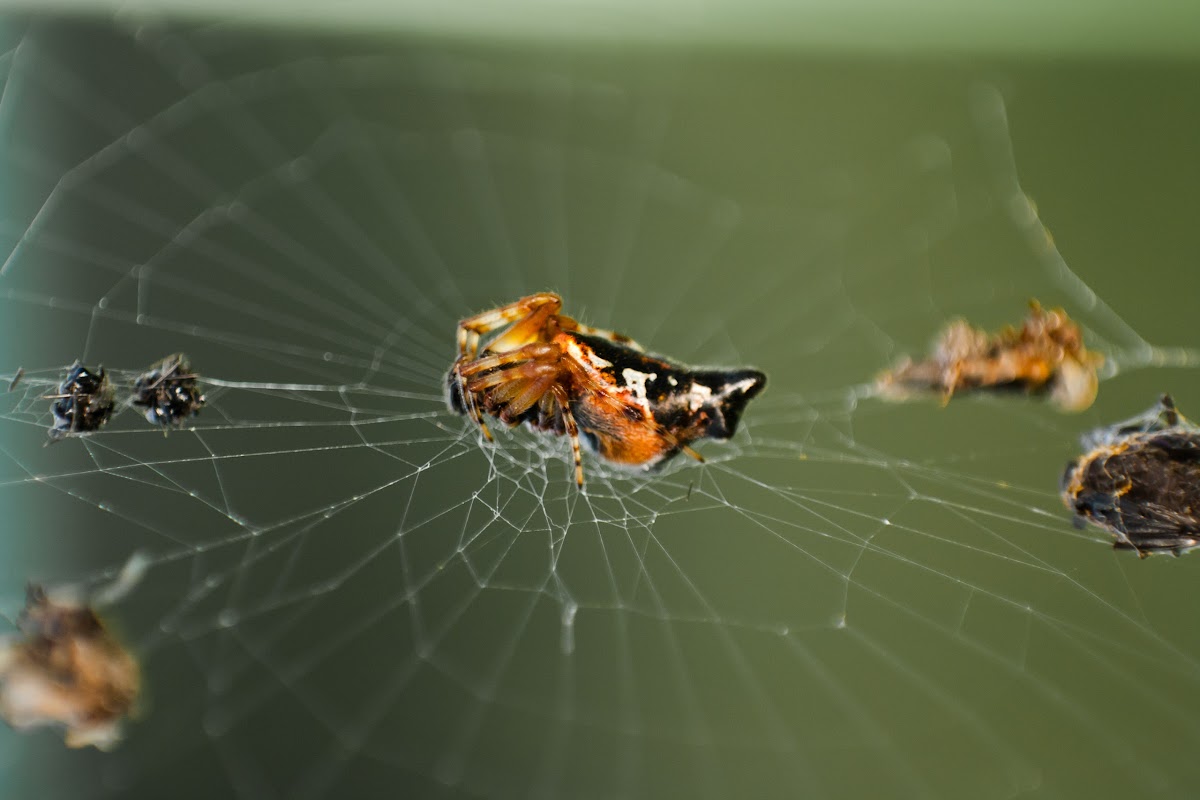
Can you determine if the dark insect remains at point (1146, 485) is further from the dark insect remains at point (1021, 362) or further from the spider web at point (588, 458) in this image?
the spider web at point (588, 458)

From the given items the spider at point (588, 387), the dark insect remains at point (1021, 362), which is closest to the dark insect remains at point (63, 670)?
the spider at point (588, 387)

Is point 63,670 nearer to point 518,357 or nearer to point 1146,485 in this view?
point 518,357

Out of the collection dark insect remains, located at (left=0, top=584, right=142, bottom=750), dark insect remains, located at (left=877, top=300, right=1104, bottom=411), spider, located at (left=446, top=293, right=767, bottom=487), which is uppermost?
dark insect remains, located at (left=877, top=300, right=1104, bottom=411)

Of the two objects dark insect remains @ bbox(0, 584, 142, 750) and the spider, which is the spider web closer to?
the spider

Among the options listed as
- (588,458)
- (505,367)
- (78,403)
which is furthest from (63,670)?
(588,458)

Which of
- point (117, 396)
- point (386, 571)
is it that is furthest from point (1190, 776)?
point (117, 396)

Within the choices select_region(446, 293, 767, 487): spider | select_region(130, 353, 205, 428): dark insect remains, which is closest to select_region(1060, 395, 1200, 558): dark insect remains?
select_region(446, 293, 767, 487): spider
